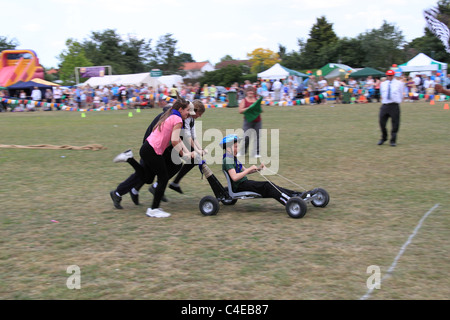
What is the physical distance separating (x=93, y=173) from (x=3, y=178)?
5.86ft

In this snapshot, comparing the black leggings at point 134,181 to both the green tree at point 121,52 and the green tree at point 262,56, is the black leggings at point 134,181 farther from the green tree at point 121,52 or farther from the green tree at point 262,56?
the green tree at point 262,56

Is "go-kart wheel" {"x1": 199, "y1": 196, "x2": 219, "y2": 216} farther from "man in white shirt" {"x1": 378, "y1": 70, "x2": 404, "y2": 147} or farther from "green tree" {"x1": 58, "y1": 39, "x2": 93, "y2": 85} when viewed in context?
"green tree" {"x1": 58, "y1": 39, "x2": 93, "y2": 85}

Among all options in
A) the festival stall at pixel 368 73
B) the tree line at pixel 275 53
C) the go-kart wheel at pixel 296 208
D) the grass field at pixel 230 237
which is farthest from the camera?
the tree line at pixel 275 53

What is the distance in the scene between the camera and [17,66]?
119ft

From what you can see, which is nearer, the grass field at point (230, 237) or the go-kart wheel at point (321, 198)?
the grass field at point (230, 237)

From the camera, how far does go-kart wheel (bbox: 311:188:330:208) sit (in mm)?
6652

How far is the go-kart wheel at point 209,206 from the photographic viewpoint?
6.41 metres

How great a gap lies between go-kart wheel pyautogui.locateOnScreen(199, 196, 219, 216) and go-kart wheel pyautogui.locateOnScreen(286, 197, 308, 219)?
40.1 inches

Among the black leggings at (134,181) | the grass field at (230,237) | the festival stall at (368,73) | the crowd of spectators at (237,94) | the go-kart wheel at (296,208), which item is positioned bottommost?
the grass field at (230,237)

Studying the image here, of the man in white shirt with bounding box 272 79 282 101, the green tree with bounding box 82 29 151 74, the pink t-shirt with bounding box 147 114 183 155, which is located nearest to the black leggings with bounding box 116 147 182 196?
the pink t-shirt with bounding box 147 114 183 155

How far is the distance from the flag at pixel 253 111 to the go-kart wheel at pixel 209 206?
4.97m

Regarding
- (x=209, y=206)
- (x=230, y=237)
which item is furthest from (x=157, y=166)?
(x=230, y=237)

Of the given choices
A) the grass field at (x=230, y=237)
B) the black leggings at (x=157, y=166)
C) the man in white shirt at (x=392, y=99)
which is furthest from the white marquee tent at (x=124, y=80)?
the black leggings at (x=157, y=166)

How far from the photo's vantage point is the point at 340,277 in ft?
13.8
